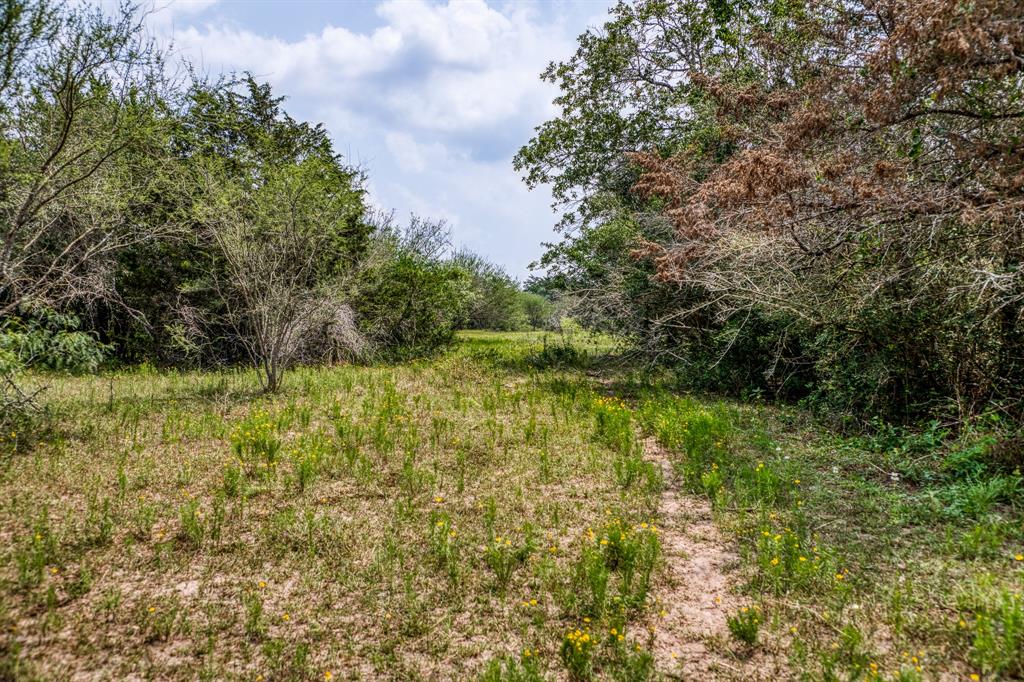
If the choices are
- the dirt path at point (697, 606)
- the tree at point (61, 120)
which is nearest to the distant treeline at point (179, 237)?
the tree at point (61, 120)

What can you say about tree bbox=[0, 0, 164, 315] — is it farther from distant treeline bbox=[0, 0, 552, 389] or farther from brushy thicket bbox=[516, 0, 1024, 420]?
brushy thicket bbox=[516, 0, 1024, 420]

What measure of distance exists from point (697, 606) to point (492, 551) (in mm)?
1477

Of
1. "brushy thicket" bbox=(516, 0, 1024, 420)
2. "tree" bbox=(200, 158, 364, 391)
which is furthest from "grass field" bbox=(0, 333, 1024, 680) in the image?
"tree" bbox=(200, 158, 364, 391)

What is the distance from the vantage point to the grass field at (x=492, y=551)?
9.34 ft

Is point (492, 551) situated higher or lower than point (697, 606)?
higher

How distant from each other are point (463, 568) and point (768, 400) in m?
7.58

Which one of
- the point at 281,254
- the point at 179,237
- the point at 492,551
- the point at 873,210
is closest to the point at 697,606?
the point at 492,551

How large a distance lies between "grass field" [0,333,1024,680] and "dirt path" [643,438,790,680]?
2cm

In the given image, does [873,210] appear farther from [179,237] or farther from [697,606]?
[179,237]

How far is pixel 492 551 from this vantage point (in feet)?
12.7

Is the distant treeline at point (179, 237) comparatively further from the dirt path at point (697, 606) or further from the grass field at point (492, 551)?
the dirt path at point (697, 606)

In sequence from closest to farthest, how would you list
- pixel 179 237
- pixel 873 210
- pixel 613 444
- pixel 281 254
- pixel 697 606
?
pixel 697 606, pixel 873 210, pixel 613 444, pixel 281 254, pixel 179 237

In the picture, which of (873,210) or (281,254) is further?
(281,254)

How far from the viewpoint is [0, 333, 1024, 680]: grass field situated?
2846 millimetres
